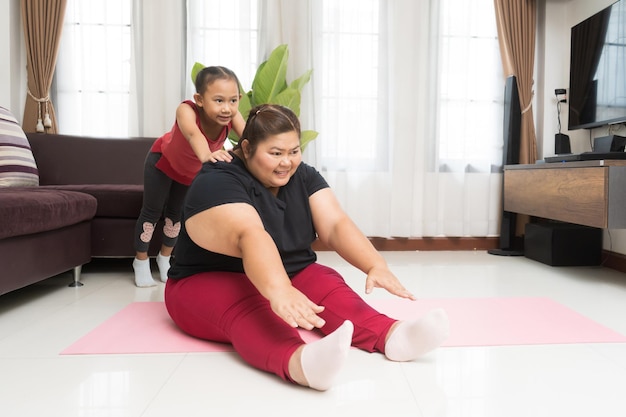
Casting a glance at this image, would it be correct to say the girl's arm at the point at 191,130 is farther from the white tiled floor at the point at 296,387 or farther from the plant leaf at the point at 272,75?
the plant leaf at the point at 272,75

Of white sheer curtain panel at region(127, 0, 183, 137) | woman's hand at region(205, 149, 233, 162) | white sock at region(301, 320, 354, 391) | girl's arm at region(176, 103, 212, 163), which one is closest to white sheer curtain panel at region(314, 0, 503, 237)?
white sheer curtain panel at region(127, 0, 183, 137)

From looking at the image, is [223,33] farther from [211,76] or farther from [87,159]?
[211,76]

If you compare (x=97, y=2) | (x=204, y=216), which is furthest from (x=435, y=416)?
(x=97, y=2)

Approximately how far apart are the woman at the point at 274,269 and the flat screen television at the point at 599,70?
84.4 inches

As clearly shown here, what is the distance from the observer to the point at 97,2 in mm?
3588

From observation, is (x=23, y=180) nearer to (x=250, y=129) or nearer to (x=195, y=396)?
Answer: (x=250, y=129)

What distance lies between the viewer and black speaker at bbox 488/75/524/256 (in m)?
3.55

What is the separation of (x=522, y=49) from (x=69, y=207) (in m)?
3.15

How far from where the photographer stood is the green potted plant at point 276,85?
3.35m

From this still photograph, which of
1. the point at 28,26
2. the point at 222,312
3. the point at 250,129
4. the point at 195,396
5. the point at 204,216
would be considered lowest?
the point at 195,396

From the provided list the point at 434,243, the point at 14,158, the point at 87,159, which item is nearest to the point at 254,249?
the point at 14,158

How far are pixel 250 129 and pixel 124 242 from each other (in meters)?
1.55

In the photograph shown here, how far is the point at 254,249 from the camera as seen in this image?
1223 millimetres

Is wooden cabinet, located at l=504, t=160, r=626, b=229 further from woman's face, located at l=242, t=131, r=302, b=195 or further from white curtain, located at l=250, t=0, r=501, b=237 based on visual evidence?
woman's face, located at l=242, t=131, r=302, b=195
